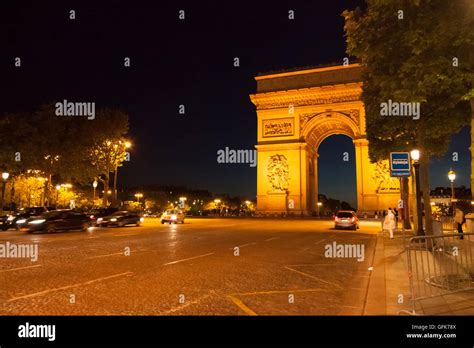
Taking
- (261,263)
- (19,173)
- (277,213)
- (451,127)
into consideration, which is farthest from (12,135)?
(451,127)

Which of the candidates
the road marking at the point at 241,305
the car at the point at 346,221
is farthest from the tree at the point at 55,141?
the road marking at the point at 241,305

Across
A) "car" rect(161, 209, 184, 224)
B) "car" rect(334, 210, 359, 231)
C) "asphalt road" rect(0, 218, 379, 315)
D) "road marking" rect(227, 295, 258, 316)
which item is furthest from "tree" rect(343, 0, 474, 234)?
"car" rect(161, 209, 184, 224)

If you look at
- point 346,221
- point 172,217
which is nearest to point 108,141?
point 172,217

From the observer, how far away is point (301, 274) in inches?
372

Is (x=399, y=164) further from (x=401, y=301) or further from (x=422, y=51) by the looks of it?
(x=401, y=301)

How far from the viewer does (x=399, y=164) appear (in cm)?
1300

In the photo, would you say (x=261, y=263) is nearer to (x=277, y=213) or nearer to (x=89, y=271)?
(x=89, y=271)

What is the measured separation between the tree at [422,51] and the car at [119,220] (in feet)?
79.9

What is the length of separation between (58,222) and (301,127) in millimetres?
34325

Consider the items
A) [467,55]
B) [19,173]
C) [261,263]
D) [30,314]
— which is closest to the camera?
[30,314]

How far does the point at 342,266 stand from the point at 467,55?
5990 millimetres

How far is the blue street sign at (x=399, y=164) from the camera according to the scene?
42.3ft

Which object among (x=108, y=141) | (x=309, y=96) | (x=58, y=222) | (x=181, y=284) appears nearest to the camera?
(x=181, y=284)

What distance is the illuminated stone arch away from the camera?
4888 centimetres
